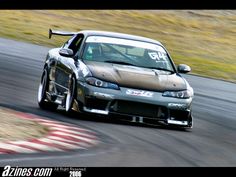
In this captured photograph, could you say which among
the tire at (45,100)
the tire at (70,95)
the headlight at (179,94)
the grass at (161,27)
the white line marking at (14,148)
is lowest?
the grass at (161,27)

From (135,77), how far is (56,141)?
2718mm

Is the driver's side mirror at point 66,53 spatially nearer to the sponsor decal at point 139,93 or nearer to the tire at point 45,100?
the tire at point 45,100

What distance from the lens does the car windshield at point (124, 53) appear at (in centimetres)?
1227

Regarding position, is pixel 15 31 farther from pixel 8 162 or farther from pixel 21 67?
pixel 8 162

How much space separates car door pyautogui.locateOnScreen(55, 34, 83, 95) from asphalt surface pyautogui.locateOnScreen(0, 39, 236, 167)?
421 millimetres

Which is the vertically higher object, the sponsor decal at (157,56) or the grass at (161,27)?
the sponsor decal at (157,56)

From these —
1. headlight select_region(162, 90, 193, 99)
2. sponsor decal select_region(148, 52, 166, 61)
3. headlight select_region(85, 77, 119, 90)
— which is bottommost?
headlight select_region(162, 90, 193, 99)

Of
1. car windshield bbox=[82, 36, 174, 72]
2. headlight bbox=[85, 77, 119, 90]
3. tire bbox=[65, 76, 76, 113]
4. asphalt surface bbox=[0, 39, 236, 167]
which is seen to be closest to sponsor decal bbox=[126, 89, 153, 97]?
headlight bbox=[85, 77, 119, 90]

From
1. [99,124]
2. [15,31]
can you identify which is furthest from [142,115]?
[15,31]

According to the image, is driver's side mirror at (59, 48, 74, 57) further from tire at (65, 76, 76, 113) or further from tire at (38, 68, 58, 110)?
tire at (38, 68, 58, 110)

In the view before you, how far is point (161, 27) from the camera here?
33812mm

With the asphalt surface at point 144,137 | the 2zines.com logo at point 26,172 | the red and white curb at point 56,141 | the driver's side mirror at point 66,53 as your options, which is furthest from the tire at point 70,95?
the 2zines.com logo at point 26,172

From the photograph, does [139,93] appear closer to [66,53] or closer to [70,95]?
[70,95]

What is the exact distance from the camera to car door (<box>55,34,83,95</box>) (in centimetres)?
1220
